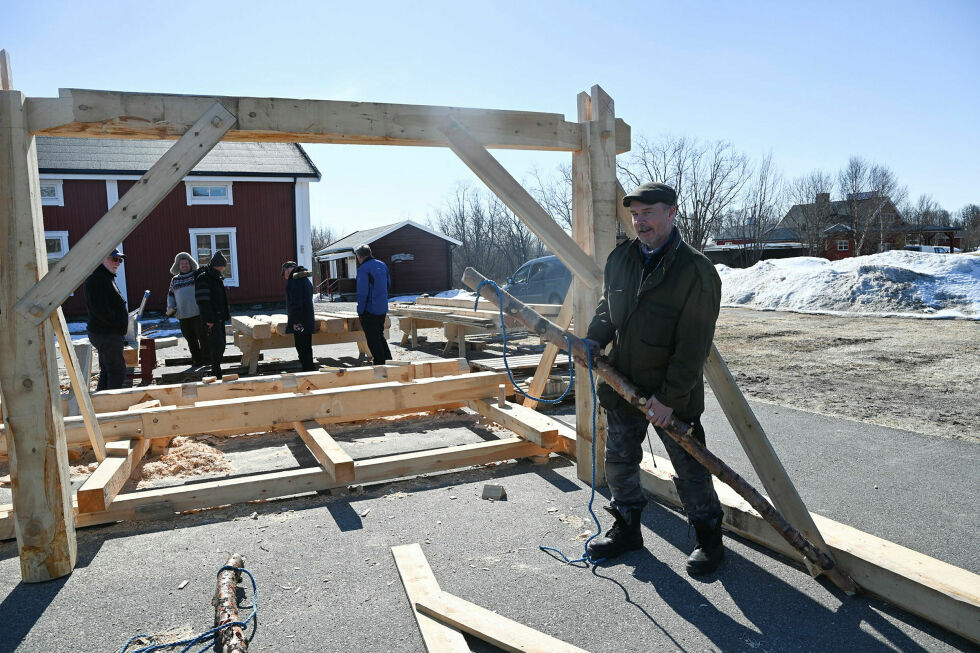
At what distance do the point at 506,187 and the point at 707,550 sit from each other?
2490 mm

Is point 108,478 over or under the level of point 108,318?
under

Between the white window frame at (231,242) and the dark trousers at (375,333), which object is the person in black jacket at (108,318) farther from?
the white window frame at (231,242)

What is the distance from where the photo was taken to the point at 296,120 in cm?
388

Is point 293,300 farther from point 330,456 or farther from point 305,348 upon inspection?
point 330,456

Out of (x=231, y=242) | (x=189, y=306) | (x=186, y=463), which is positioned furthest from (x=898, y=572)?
(x=231, y=242)

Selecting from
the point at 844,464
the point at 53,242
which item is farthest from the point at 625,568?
the point at 53,242

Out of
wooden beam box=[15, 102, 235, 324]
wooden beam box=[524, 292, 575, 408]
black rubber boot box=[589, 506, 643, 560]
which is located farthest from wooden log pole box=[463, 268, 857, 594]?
wooden beam box=[15, 102, 235, 324]

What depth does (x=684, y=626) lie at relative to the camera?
2.87 m

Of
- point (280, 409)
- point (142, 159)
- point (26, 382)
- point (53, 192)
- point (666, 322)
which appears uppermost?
point (142, 159)

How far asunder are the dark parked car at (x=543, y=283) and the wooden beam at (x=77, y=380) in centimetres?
1335

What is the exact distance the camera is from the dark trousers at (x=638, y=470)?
342 centimetres

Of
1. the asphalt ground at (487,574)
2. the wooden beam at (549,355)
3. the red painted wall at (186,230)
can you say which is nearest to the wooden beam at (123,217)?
the asphalt ground at (487,574)

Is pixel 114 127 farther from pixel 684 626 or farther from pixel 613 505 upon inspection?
pixel 684 626

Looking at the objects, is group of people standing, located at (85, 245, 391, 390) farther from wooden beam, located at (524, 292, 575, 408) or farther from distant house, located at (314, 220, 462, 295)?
distant house, located at (314, 220, 462, 295)
